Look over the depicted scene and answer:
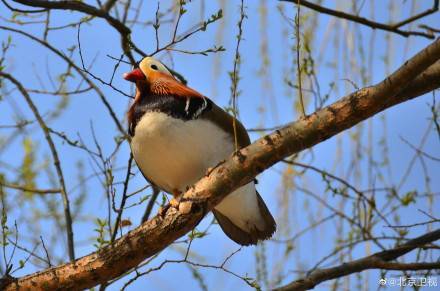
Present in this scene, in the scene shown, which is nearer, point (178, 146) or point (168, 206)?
point (168, 206)

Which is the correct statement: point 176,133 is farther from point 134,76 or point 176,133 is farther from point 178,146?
point 134,76

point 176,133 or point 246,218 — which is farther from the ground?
point 176,133

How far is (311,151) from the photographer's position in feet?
12.9

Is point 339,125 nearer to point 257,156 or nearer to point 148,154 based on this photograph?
point 257,156

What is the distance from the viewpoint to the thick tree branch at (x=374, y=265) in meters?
3.07

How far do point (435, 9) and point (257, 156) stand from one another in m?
1.51

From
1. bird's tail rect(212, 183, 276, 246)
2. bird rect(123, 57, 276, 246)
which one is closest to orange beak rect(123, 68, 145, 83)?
bird rect(123, 57, 276, 246)

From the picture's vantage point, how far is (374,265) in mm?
3189

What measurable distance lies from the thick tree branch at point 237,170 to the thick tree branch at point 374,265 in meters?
0.69

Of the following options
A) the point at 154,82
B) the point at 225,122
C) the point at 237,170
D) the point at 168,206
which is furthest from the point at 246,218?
the point at 237,170

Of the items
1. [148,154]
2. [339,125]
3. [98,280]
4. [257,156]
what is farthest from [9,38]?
[339,125]

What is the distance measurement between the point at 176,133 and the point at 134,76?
46 cm

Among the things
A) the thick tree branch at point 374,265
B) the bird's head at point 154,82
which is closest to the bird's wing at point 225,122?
the bird's head at point 154,82

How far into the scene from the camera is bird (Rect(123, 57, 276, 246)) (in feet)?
9.51
